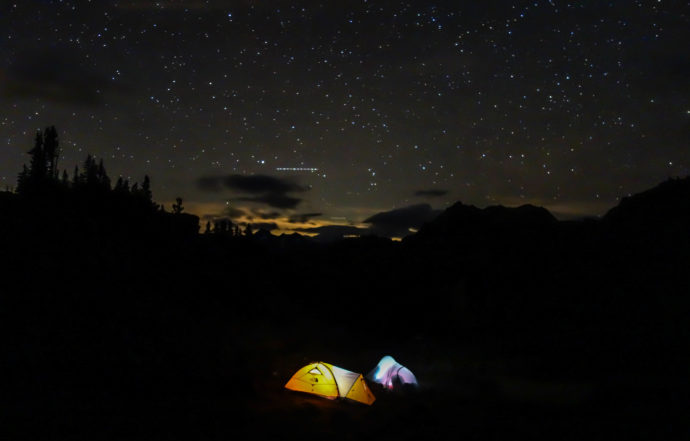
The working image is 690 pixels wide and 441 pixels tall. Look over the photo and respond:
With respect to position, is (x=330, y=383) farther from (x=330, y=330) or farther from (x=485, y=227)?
(x=485, y=227)

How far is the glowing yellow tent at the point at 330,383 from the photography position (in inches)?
630

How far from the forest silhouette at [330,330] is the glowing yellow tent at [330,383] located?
570 millimetres

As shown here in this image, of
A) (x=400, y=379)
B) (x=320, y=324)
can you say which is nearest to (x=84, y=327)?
(x=400, y=379)

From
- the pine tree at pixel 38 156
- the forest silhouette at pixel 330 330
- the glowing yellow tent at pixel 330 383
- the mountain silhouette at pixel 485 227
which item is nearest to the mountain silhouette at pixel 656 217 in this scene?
the forest silhouette at pixel 330 330

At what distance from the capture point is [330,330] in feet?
109

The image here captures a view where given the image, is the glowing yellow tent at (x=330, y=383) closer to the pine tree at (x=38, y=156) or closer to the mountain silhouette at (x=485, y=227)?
the mountain silhouette at (x=485, y=227)

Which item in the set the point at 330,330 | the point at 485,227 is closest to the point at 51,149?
the point at 330,330

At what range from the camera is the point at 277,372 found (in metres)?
18.9

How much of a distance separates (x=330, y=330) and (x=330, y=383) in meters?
17.1

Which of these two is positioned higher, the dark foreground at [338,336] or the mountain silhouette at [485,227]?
the mountain silhouette at [485,227]

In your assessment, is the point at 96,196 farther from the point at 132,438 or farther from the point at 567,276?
the point at 567,276

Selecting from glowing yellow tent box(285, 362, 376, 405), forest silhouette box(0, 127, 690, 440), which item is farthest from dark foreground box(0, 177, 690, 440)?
glowing yellow tent box(285, 362, 376, 405)

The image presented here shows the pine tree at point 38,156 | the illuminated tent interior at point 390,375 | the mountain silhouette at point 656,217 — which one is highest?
the pine tree at point 38,156

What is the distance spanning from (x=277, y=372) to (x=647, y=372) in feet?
55.6
